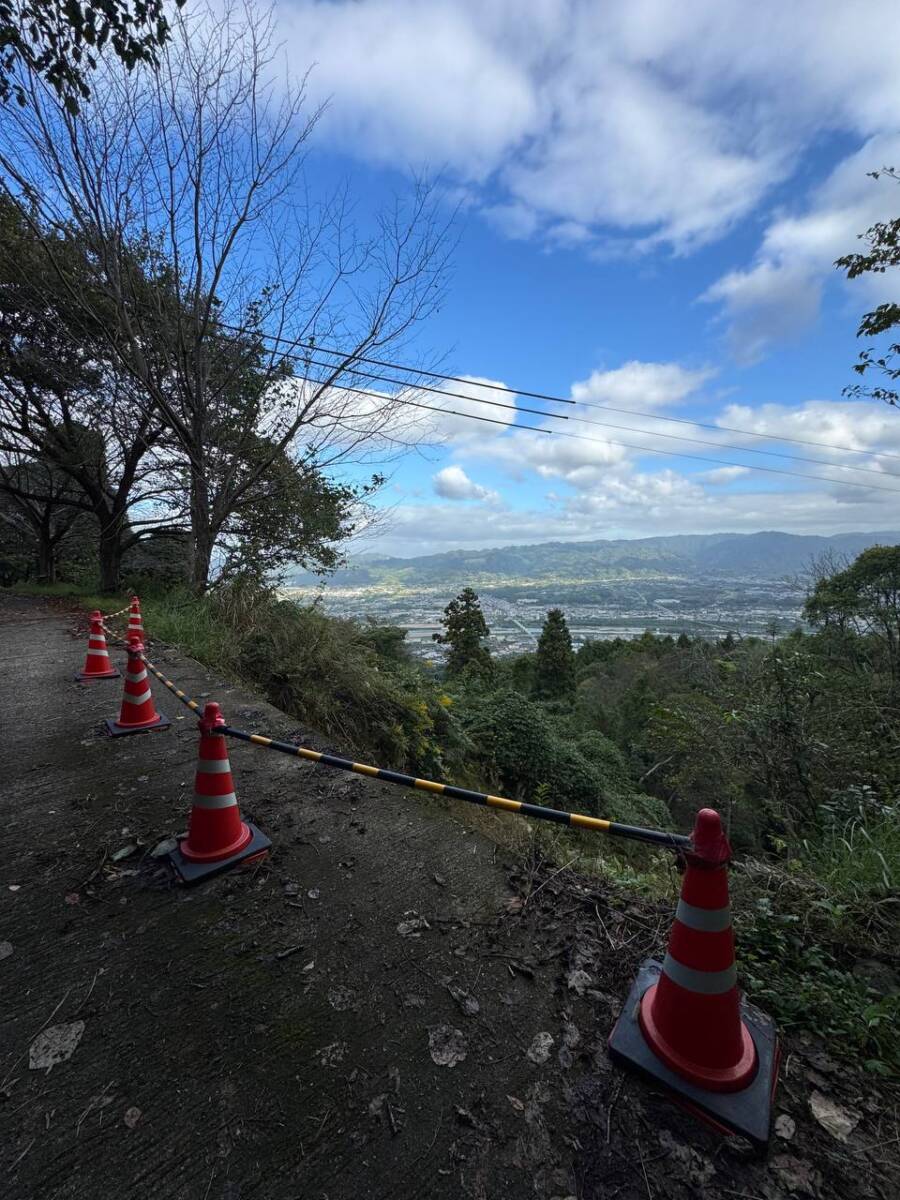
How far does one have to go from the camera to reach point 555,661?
78.6ft

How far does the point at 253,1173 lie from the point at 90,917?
3.58 ft

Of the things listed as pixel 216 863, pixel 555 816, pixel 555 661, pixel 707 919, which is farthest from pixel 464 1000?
pixel 555 661

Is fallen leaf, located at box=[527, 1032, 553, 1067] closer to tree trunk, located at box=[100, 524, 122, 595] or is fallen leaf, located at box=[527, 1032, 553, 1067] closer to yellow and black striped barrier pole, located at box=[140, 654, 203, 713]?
yellow and black striped barrier pole, located at box=[140, 654, 203, 713]

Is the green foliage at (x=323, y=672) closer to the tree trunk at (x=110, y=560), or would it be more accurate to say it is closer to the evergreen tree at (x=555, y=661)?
the tree trunk at (x=110, y=560)

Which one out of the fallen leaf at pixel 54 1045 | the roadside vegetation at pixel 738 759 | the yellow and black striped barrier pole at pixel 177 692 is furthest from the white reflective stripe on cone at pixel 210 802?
the roadside vegetation at pixel 738 759

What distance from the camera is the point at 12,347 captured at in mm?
8188

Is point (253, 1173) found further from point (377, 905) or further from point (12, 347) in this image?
point (12, 347)

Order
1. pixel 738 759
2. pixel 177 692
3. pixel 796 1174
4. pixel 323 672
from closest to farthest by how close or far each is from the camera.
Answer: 1. pixel 796 1174
2. pixel 177 692
3. pixel 323 672
4. pixel 738 759

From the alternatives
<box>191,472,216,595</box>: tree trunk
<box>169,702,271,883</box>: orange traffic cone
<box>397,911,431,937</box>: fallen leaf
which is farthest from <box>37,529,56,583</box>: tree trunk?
<box>397,911,431,937</box>: fallen leaf

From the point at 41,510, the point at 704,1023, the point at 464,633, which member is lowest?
the point at 464,633

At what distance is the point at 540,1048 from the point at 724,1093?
0.44 m

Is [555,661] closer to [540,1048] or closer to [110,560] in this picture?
[110,560]

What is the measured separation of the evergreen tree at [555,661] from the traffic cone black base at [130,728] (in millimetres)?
21552

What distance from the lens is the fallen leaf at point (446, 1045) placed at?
1.29m
